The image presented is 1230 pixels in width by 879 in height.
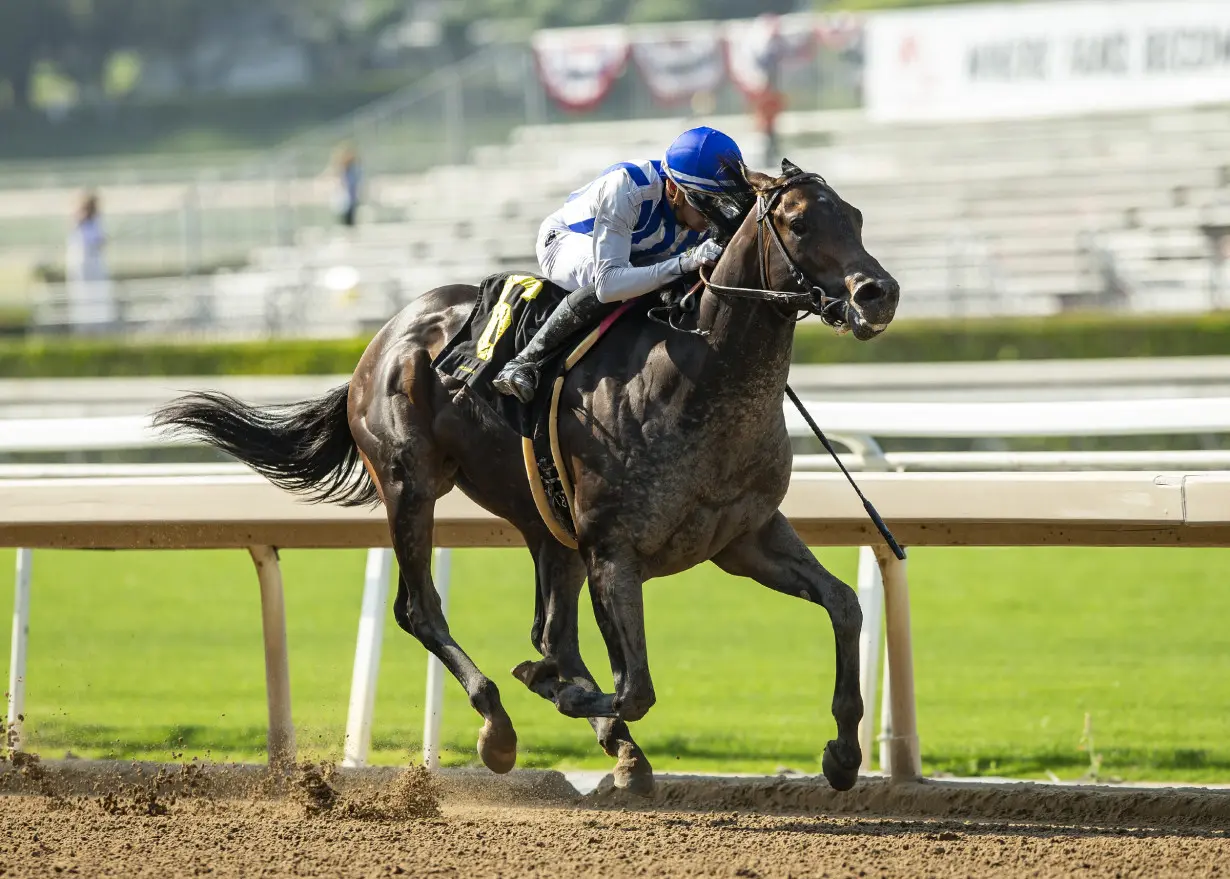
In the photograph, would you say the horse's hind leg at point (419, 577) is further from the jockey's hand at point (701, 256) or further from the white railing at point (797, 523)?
the jockey's hand at point (701, 256)

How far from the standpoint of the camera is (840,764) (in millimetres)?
4363

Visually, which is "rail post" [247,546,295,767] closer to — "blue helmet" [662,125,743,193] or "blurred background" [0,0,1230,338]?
"blue helmet" [662,125,743,193]

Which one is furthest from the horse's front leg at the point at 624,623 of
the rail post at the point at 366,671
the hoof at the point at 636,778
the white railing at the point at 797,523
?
the rail post at the point at 366,671

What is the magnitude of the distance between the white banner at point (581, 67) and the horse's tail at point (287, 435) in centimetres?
1955

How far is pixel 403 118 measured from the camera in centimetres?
2402

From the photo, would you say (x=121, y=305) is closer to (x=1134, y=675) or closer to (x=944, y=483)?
(x=1134, y=675)

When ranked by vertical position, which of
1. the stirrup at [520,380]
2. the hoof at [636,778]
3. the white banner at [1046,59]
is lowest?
the hoof at [636,778]

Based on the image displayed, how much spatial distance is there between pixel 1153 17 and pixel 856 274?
21189 mm

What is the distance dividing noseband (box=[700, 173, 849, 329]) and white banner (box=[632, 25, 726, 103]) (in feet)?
66.8

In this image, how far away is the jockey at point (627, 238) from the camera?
174 inches

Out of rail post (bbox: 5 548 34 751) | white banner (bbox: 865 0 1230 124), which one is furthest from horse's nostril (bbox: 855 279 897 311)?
white banner (bbox: 865 0 1230 124)

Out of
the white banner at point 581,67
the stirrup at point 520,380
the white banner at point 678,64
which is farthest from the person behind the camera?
the white banner at point 581,67

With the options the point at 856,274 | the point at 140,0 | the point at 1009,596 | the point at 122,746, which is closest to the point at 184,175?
the point at 140,0

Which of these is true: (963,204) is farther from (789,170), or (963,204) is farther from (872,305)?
(872,305)
